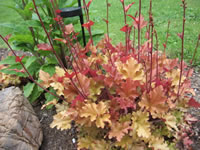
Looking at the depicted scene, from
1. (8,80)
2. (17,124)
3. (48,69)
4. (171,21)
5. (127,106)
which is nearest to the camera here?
(127,106)

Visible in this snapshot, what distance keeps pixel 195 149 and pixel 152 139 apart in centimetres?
48

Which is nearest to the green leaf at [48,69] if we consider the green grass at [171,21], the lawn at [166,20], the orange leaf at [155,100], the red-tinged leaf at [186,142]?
the lawn at [166,20]

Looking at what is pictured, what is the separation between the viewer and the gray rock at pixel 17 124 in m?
1.57

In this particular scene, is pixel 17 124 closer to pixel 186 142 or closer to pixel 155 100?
pixel 155 100

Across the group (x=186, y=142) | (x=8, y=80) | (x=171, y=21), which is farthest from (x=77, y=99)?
(x=171, y=21)

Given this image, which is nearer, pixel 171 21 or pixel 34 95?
pixel 34 95

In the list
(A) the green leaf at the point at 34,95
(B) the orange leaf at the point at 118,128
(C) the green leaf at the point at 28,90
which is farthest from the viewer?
(A) the green leaf at the point at 34,95

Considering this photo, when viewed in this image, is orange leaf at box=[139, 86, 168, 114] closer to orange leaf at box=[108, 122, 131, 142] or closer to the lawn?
orange leaf at box=[108, 122, 131, 142]

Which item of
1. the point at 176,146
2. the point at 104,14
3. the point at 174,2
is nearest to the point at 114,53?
the point at 176,146

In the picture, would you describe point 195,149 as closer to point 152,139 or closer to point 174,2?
point 152,139

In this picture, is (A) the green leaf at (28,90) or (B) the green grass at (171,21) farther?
(B) the green grass at (171,21)

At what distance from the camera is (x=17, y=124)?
65.6 inches

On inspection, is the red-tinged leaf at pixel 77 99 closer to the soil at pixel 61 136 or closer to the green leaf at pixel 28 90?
the soil at pixel 61 136

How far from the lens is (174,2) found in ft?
18.5
